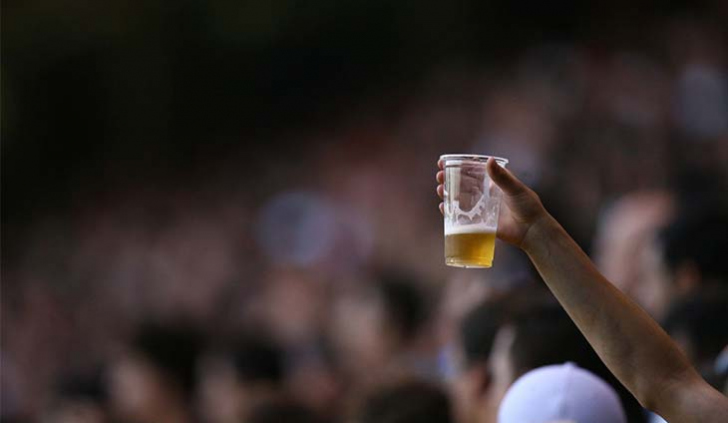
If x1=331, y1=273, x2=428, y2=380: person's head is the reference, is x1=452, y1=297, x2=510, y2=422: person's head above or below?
above

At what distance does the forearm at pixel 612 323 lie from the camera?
238cm

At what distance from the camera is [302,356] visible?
7.18m

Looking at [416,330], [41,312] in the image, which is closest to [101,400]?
[416,330]

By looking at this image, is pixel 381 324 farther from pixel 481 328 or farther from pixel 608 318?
pixel 608 318

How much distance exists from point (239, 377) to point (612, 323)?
392 centimetres

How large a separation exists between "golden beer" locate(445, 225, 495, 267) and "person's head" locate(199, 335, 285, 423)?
3115 mm

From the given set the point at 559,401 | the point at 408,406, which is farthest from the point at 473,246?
the point at 408,406

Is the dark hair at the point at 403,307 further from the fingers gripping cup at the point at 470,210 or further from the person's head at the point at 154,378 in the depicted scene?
the fingers gripping cup at the point at 470,210

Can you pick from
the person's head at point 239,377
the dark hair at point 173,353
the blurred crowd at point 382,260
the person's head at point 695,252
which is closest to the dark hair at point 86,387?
the blurred crowd at point 382,260

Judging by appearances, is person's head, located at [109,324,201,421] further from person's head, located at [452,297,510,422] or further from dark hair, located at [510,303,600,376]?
dark hair, located at [510,303,600,376]

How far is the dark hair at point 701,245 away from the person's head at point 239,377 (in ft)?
6.83

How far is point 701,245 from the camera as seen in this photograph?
420cm

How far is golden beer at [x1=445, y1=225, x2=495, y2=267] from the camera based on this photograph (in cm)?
239

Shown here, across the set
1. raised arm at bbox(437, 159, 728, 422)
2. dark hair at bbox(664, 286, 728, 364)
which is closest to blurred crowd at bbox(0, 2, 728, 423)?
dark hair at bbox(664, 286, 728, 364)
